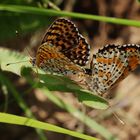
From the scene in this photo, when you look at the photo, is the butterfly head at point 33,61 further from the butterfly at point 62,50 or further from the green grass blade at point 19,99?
the green grass blade at point 19,99

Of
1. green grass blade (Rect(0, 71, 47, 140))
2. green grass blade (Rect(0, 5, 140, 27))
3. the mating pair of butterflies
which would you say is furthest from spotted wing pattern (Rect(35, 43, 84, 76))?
green grass blade (Rect(0, 71, 47, 140))

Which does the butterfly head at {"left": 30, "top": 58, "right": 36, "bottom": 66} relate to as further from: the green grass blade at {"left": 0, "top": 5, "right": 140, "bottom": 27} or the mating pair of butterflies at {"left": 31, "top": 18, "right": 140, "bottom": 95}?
the green grass blade at {"left": 0, "top": 5, "right": 140, "bottom": 27}

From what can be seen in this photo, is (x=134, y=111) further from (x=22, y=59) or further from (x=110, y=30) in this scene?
(x=22, y=59)

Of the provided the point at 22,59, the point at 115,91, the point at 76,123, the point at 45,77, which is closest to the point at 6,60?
the point at 22,59

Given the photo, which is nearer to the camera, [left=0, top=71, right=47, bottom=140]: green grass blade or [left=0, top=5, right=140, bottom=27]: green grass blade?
[left=0, top=5, right=140, bottom=27]: green grass blade

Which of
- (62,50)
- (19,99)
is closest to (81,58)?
(62,50)

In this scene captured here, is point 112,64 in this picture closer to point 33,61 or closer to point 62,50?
point 62,50

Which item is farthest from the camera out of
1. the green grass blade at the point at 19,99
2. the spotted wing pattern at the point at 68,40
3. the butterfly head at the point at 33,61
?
the green grass blade at the point at 19,99

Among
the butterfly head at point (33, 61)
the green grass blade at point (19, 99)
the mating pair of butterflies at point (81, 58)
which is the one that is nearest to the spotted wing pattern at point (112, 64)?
the mating pair of butterflies at point (81, 58)
